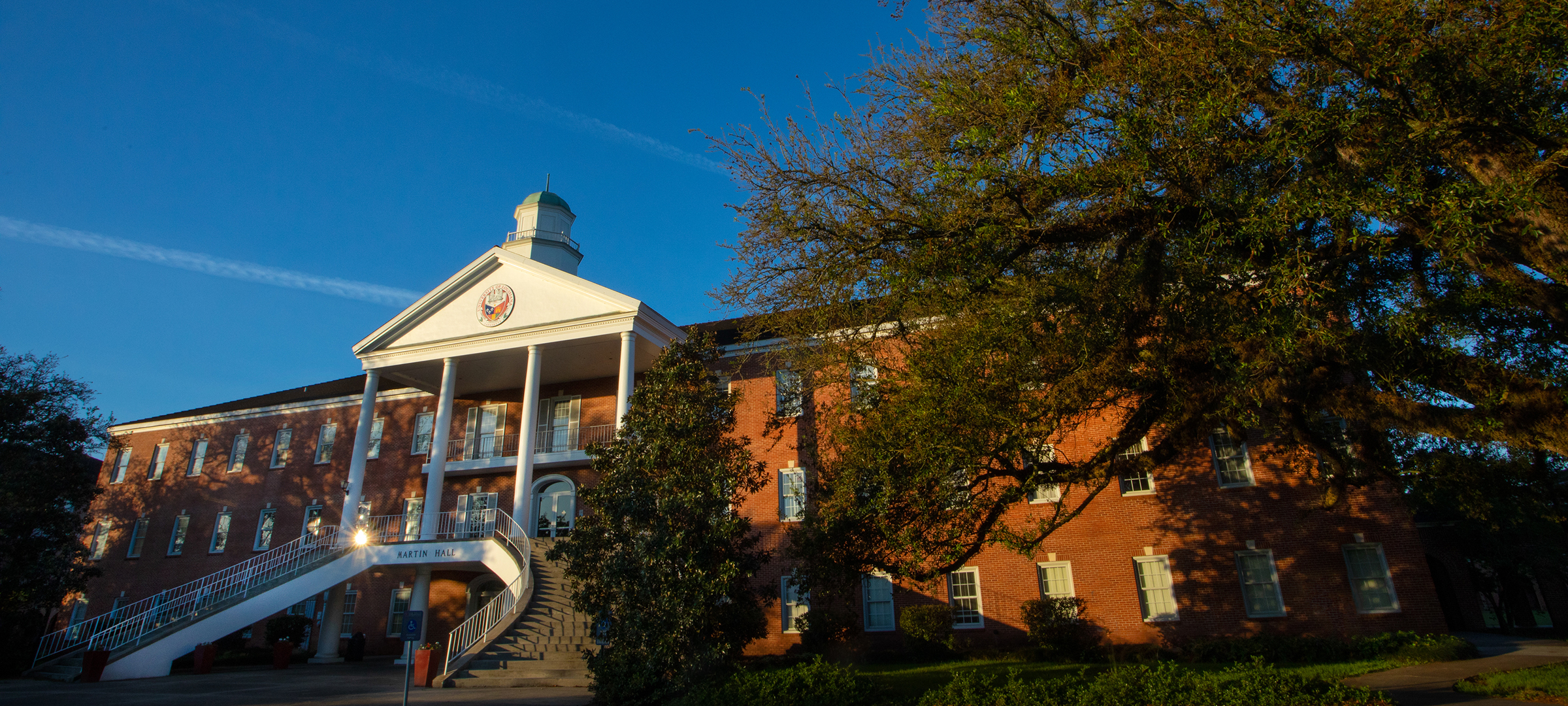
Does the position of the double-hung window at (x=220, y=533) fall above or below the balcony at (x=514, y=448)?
below

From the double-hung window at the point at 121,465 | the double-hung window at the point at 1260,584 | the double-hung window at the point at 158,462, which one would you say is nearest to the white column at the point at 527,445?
the double-hung window at the point at 1260,584

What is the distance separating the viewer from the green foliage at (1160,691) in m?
8.91

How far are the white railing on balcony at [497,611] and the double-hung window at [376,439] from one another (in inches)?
385

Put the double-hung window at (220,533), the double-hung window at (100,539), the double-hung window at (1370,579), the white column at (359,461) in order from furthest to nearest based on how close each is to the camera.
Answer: the double-hung window at (100,539) < the double-hung window at (220,533) < the white column at (359,461) < the double-hung window at (1370,579)

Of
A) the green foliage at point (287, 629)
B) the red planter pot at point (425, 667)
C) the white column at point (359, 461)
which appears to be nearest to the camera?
the red planter pot at point (425, 667)

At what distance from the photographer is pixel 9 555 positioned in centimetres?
2511

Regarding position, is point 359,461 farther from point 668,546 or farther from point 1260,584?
point 1260,584

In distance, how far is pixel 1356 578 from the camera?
59.5 feet

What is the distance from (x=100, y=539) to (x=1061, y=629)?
36597mm

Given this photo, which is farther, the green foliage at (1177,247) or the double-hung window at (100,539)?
the double-hung window at (100,539)

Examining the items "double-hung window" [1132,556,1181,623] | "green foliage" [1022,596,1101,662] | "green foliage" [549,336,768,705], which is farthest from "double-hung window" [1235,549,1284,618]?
"green foliage" [549,336,768,705]

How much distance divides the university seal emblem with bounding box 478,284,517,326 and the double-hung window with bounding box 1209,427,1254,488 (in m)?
19.7

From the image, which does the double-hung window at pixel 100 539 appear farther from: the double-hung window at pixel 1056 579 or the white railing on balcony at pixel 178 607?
the double-hung window at pixel 1056 579

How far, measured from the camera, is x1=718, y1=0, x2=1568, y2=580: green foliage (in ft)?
23.8
